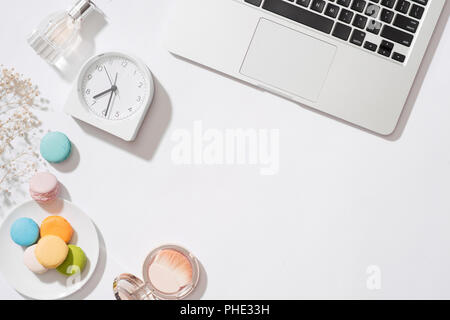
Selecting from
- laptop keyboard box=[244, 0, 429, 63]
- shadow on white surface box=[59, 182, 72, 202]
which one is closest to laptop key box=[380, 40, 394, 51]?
laptop keyboard box=[244, 0, 429, 63]

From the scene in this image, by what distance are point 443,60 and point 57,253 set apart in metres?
0.68

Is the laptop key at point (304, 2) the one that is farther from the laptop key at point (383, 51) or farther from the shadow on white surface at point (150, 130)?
the shadow on white surface at point (150, 130)

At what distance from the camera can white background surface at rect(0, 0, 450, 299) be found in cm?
75

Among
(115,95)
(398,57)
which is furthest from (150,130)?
(398,57)

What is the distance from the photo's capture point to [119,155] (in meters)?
0.76

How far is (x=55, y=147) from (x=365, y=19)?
0.52m

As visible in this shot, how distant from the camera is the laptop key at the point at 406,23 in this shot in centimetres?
69

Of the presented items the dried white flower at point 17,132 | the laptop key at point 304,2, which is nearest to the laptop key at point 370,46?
the laptop key at point 304,2

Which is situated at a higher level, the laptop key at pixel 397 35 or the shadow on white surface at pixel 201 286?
the laptop key at pixel 397 35

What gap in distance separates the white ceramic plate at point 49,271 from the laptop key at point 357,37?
50cm

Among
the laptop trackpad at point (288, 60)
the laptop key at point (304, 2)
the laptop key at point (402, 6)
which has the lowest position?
the laptop trackpad at point (288, 60)
